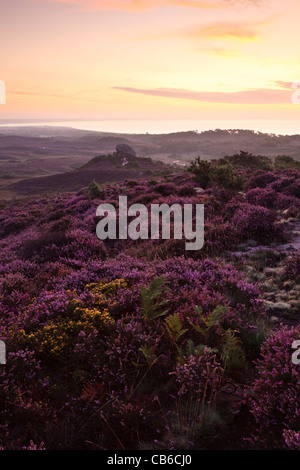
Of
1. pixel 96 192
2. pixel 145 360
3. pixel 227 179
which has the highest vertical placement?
pixel 227 179

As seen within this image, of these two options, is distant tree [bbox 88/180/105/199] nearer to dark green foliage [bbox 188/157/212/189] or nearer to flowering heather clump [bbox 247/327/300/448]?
dark green foliage [bbox 188/157/212/189]

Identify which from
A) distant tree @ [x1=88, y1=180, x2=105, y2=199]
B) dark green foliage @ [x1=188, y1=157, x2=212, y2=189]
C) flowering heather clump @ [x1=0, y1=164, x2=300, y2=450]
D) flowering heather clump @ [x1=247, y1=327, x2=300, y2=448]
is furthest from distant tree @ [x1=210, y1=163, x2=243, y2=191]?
flowering heather clump @ [x1=247, y1=327, x2=300, y2=448]

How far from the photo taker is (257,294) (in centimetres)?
643

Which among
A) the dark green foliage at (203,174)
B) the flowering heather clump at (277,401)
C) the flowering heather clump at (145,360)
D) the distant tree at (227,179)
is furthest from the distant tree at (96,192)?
the flowering heather clump at (277,401)

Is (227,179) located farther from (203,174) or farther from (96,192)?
(96,192)

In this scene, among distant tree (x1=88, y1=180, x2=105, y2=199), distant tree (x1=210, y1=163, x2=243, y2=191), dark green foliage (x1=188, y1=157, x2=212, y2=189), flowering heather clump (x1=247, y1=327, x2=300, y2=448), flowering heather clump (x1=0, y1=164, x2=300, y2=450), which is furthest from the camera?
distant tree (x1=88, y1=180, x2=105, y2=199)

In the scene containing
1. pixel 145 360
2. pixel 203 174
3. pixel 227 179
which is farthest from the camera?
pixel 203 174

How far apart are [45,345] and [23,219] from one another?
16.1 m

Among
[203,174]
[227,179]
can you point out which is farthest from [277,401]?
[203,174]

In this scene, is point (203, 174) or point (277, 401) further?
point (203, 174)

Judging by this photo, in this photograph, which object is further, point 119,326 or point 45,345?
point 119,326

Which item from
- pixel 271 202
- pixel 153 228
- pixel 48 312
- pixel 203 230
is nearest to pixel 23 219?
pixel 153 228
